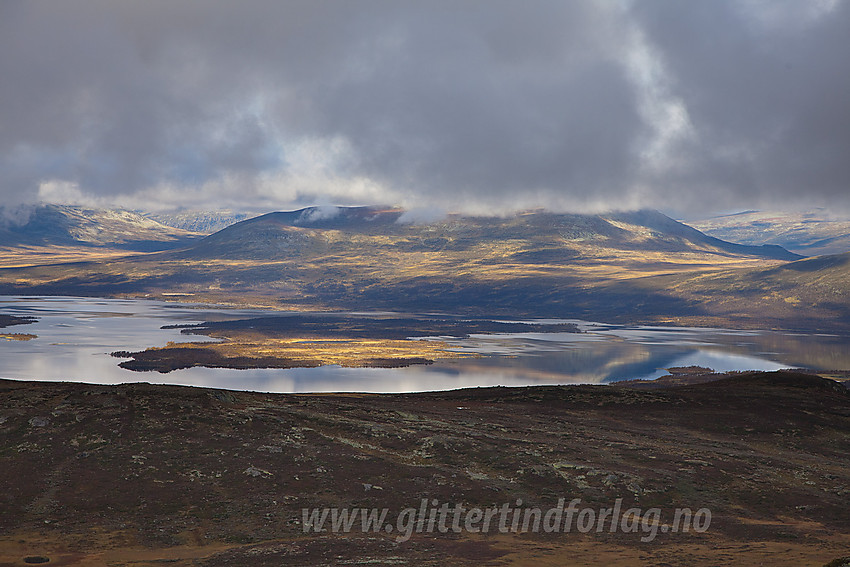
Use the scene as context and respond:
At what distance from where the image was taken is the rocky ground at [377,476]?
107 feet

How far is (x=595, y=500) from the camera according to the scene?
41375mm

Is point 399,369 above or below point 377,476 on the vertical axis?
below

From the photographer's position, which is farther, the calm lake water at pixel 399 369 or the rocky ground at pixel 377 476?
the calm lake water at pixel 399 369

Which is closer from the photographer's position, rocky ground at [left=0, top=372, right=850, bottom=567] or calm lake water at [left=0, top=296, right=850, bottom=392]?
rocky ground at [left=0, top=372, right=850, bottom=567]

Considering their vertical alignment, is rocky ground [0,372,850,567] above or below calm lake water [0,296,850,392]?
above

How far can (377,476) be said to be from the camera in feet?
145

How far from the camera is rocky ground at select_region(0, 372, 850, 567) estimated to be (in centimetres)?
3259

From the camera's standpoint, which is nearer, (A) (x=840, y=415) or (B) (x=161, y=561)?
(B) (x=161, y=561)

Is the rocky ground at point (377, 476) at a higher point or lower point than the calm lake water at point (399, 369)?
higher

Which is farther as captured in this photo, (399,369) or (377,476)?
(399,369)

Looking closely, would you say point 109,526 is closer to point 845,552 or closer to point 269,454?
point 269,454

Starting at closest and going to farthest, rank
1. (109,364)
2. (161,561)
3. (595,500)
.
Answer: (161,561) → (595,500) → (109,364)

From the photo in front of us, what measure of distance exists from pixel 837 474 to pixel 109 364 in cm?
13794

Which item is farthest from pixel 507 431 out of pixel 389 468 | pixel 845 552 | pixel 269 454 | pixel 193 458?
pixel 845 552
